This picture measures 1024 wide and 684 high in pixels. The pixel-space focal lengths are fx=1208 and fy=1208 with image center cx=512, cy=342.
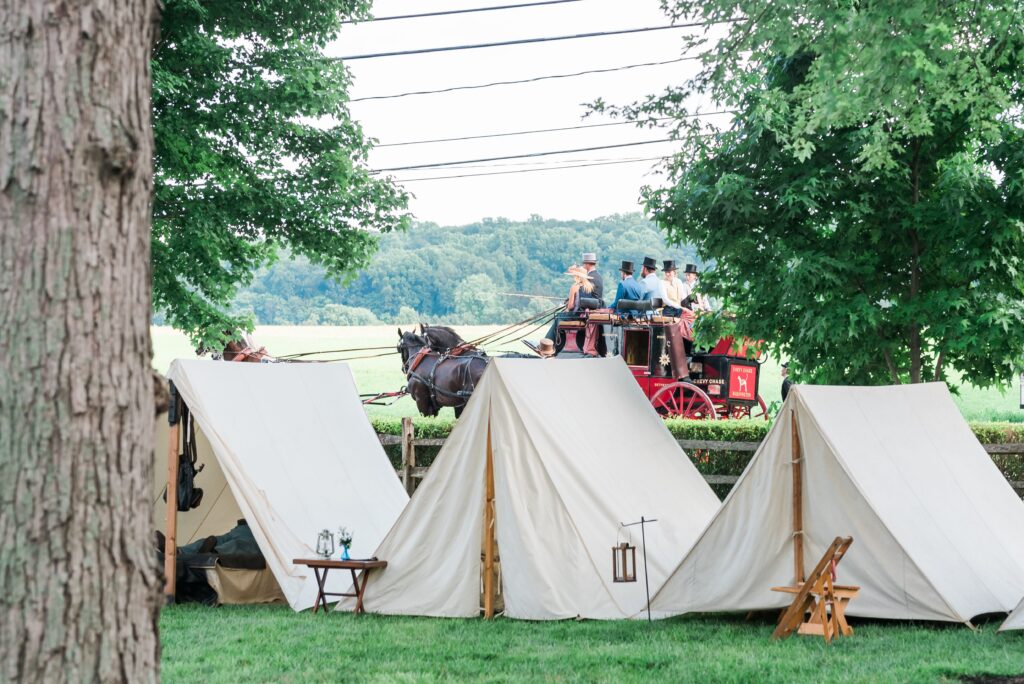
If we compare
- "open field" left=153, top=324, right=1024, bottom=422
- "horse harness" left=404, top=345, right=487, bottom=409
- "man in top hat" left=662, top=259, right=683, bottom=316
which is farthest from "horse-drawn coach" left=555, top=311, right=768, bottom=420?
"open field" left=153, top=324, right=1024, bottom=422

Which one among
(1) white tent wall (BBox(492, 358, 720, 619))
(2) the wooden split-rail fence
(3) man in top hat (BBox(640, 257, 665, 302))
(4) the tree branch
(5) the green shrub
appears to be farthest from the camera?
(3) man in top hat (BBox(640, 257, 665, 302))

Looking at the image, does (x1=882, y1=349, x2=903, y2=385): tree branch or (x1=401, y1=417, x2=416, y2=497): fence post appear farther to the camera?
(x1=401, y1=417, x2=416, y2=497): fence post

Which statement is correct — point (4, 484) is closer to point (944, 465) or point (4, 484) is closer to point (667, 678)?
point (667, 678)

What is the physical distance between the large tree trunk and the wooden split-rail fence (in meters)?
9.18

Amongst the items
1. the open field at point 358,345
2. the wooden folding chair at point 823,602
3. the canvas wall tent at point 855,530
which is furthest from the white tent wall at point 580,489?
the open field at point 358,345

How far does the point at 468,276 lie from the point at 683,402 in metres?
45.0

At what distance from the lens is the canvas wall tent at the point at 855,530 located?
7.85 m

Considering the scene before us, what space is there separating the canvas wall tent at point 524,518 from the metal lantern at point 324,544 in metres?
0.41

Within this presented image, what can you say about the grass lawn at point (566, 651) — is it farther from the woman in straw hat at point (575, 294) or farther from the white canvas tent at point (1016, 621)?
the woman in straw hat at point (575, 294)

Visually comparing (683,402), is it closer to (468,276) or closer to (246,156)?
(246,156)

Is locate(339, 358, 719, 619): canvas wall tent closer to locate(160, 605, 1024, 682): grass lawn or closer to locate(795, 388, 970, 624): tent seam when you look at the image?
locate(160, 605, 1024, 682): grass lawn

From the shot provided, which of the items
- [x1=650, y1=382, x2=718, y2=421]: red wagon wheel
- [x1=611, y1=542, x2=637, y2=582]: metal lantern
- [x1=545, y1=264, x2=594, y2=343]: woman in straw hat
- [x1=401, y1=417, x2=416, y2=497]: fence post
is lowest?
[x1=611, y1=542, x2=637, y2=582]: metal lantern

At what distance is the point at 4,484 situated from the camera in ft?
9.16

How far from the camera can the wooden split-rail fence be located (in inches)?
478
